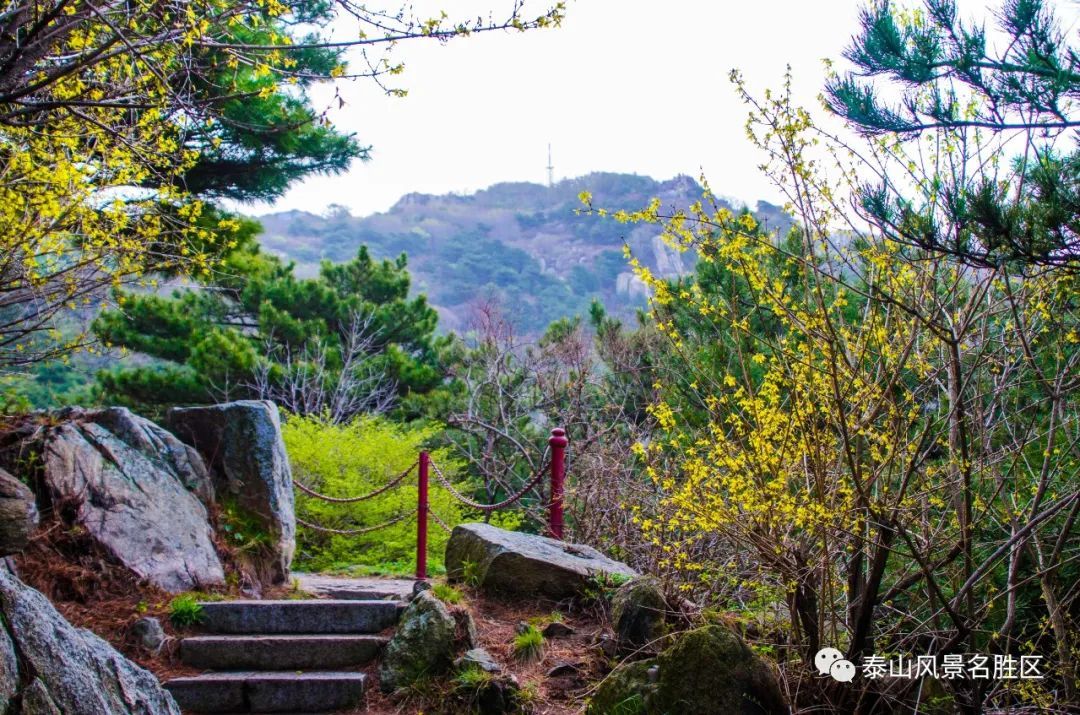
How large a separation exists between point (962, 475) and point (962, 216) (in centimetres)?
129

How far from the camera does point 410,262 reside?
44.2 meters

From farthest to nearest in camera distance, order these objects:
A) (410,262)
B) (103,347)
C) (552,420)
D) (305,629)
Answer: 1. (410,262)
2. (552,420)
3. (103,347)
4. (305,629)

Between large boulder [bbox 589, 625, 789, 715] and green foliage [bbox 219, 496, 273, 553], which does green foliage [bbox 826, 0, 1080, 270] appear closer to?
large boulder [bbox 589, 625, 789, 715]

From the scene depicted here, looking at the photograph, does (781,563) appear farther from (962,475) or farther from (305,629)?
(305,629)

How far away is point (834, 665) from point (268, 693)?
3.04 metres

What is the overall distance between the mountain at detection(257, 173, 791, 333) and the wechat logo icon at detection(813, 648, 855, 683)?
2732 cm

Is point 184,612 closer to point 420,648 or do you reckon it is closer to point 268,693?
point 268,693

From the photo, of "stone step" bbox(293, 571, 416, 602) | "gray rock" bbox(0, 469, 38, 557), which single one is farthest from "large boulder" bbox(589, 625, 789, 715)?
"gray rock" bbox(0, 469, 38, 557)

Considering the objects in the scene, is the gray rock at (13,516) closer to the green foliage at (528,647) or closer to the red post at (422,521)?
the green foliage at (528,647)

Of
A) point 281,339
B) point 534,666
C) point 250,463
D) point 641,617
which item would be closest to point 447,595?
point 534,666

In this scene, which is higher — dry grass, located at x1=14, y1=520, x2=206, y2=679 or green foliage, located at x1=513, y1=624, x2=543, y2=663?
dry grass, located at x1=14, y1=520, x2=206, y2=679

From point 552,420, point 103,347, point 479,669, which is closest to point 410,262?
point 552,420

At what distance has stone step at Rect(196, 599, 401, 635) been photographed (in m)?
5.70

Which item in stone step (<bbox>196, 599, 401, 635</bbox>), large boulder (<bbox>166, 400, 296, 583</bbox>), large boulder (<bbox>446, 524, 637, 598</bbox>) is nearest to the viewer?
stone step (<bbox>196, 599, 401, 635</bbox>)
